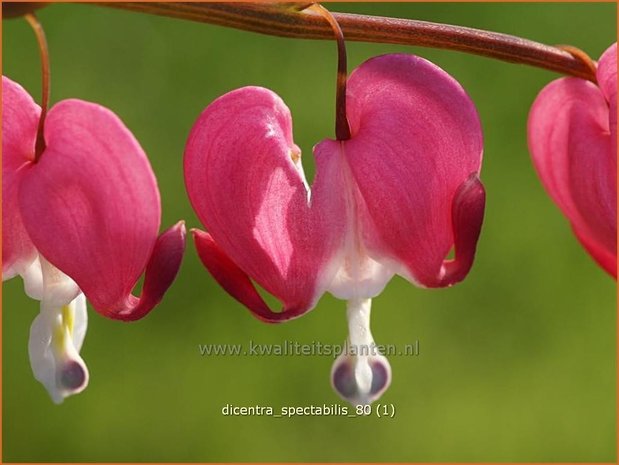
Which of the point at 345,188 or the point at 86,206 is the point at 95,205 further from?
the point at 345,188

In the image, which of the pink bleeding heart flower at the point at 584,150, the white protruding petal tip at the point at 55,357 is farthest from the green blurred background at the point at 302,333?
the white protruding petal tip at the point at 55,357

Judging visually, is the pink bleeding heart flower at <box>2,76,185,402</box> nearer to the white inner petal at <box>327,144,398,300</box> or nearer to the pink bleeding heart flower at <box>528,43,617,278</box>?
the white inner petal at <box>327,144,398,300</box>

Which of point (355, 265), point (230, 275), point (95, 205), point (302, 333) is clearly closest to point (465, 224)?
point (355, 265)

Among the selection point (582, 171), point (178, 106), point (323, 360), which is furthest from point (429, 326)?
point (582, 171)

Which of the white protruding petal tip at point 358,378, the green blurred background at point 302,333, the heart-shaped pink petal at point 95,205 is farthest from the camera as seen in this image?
the green blurred background at point 302,333

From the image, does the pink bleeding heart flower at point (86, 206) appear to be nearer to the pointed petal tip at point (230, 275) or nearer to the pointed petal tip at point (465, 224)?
the pointed petal tip at point (230, 275)

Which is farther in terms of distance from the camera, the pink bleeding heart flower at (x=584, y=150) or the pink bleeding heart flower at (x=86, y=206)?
the pink bleeding heart flower at (x=584, y=150)

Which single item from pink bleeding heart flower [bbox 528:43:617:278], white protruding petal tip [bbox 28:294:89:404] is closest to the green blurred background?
pink bleeding heart flower [bbox 528:43:617:278]
